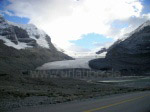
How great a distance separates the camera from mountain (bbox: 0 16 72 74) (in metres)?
83.7

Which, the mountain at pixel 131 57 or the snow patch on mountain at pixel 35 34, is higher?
the snow patch on mountain at pixel 35 34

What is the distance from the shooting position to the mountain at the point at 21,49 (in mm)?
83744

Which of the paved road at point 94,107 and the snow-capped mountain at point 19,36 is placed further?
the snow-capped mountain at point 19,36

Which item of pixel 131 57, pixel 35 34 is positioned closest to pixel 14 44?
pixel 35 34

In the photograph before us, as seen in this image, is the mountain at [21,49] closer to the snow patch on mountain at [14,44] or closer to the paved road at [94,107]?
the snow patch on mountain at [14,44]

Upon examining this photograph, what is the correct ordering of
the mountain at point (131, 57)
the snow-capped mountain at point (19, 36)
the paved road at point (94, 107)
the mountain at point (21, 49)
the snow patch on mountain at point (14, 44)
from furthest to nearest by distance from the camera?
1. the snow-capped mountain at point (19, 36)
2. the snow patch on mountain at point (14, 44)
3. the mountain at point (131, 57)
4. the mountain at point (21, 49)
5. the paved road at point (94, 107)

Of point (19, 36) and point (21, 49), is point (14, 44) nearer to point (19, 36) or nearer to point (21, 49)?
point (21, 49)

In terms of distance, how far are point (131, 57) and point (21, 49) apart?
5550 centimetres

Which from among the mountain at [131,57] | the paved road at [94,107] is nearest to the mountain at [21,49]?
the mountain at [131,57]

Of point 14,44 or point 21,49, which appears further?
point 14,44

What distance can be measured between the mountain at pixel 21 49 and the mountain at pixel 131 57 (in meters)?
30.0

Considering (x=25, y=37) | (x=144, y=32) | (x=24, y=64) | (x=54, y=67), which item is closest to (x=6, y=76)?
(x=24, y=64)

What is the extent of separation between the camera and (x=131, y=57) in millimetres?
92812

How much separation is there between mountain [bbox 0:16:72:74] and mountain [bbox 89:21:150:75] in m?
30.0
